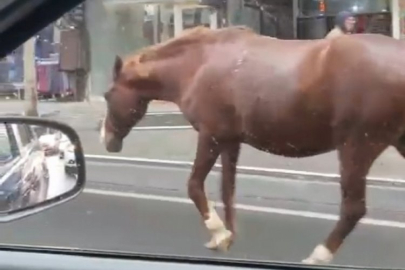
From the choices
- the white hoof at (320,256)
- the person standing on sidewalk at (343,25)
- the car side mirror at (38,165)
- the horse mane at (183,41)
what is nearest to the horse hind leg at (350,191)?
the white hoof at (320,256)

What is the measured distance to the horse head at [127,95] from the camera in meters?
3.39

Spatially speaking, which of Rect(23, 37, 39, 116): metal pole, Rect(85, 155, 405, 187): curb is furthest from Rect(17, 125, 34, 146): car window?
Rect(23, 37, 39, 116): metal pole

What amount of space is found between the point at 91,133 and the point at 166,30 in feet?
1.81

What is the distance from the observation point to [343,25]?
128 inches

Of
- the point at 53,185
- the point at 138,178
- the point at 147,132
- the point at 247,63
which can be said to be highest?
the point at 247,63

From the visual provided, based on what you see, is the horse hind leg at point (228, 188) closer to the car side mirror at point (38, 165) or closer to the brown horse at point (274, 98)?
the brown horse at point (274, 98)

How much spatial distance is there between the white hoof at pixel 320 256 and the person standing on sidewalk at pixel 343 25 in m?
0.82

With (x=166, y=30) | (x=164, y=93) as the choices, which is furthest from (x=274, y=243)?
(x=166, y=30)

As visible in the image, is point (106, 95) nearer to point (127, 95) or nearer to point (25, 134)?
point (127, 95)

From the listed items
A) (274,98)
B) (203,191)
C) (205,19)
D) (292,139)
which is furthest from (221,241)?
(205,19)

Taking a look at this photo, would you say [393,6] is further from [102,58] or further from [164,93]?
[102,58]

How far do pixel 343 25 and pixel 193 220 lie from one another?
40.7 inches

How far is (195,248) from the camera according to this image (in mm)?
3170

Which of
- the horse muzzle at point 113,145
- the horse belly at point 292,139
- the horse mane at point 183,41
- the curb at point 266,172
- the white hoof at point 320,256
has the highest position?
the horse mane at point 183,41
